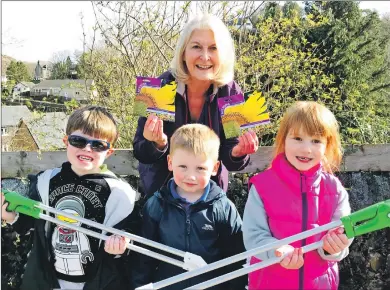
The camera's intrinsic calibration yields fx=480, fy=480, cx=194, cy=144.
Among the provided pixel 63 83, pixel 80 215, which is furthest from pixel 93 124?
pixel 63 83

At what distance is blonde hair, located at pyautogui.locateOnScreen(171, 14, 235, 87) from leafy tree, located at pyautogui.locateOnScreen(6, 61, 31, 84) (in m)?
4.11

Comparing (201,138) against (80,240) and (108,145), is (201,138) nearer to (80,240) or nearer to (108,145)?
(108,145)

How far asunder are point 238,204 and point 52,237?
55.6 inches

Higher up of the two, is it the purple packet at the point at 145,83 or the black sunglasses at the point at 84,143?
the purple packet at the point at 145,83

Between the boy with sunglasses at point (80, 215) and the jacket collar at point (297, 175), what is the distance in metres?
0.86

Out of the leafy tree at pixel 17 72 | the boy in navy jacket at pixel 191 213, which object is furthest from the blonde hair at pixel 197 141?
the leafy tree at pixel 17 72

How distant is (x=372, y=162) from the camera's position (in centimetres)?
352

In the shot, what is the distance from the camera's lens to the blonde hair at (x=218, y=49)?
→ 276 centimetres

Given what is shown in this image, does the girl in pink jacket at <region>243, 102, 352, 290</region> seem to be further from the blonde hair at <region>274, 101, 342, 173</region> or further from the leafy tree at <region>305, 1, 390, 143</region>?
the leafy tree at <region>305, 1, 390, 143</region>

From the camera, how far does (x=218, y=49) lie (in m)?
2.75

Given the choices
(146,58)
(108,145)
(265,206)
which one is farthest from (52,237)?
(146,58)

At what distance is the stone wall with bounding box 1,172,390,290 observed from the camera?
3404mm

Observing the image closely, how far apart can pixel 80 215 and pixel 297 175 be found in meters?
1.19

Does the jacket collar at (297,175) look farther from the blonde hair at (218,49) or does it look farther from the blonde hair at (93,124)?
the blonde hair at (93,124)
